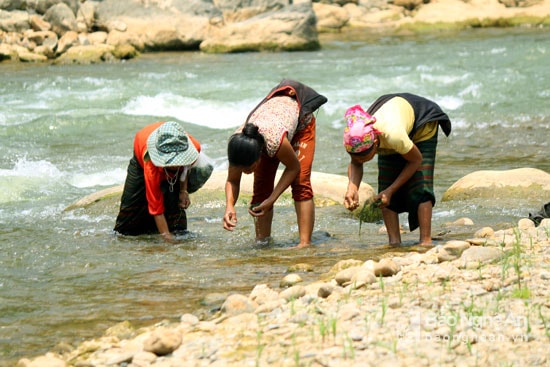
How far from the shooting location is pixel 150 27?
26266 millimetres

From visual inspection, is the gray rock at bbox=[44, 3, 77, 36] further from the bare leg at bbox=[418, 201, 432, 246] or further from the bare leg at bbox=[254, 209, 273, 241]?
the bare leg at bbox=[418, 201, 432, 246]

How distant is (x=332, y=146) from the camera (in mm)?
12281

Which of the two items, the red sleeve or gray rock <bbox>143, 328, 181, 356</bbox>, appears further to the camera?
the red sleeve

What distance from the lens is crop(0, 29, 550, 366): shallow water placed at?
5664 mm

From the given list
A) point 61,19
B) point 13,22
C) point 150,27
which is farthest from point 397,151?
point 13,22

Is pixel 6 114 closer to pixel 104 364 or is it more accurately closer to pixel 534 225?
pixel 534 225

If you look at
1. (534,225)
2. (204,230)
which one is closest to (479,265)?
(534,225)

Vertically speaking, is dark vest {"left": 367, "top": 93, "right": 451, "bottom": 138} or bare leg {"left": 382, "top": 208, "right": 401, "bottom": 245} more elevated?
dark vest {"left": 367, "top": 93, "right": 451, "bottom": 138}

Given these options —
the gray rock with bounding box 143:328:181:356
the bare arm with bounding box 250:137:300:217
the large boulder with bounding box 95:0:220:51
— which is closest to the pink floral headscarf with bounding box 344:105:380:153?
the bare arm with bounding box 250:137:300:217

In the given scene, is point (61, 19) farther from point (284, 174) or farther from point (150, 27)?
point (284, 174)

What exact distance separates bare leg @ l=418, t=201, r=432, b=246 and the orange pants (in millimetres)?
787

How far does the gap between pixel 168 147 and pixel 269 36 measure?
1903 centimetres

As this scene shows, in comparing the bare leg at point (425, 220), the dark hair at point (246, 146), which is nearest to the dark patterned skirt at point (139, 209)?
the dark hair at point (246, 146)

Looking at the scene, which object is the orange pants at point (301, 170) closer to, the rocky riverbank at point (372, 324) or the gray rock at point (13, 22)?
the rocky riverbank at point (372, 324)
